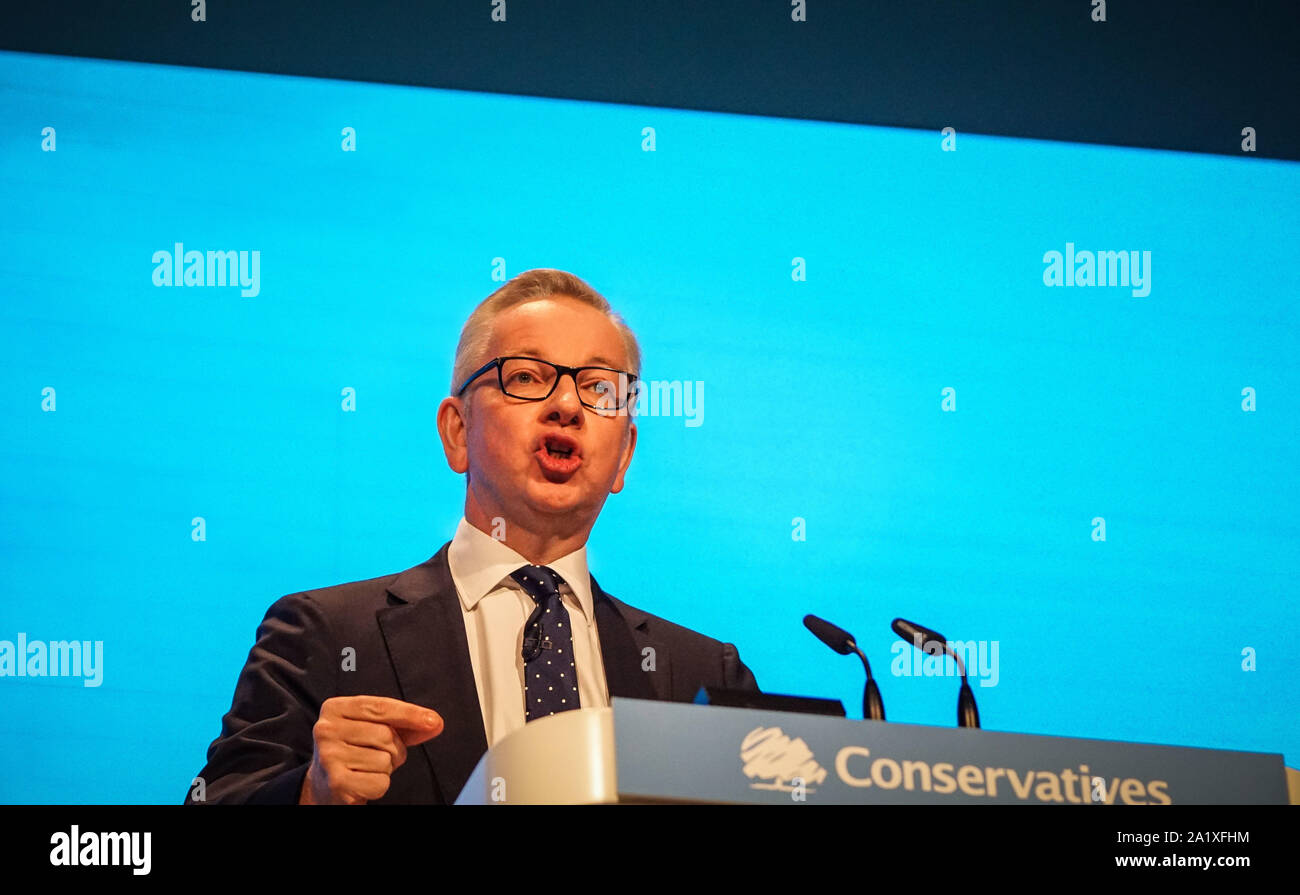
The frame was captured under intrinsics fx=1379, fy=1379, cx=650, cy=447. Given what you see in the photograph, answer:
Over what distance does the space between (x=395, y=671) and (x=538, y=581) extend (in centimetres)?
35

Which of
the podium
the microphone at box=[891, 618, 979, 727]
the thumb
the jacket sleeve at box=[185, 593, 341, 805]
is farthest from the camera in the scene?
the jacket sleeve at box=[185, 593, 341, 805]

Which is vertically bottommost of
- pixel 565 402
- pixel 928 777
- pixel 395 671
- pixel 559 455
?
pixel 928 777

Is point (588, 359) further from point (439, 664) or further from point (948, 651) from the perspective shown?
point (948, 651)

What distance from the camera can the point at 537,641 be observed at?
2764 mm

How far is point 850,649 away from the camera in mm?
2432

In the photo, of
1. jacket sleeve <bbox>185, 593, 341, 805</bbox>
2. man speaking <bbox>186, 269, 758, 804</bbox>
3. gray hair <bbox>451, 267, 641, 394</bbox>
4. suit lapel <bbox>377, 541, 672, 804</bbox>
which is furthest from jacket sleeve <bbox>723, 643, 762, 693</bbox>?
jacket sleeve <bbox>185, 593, 341, 805</bbox>

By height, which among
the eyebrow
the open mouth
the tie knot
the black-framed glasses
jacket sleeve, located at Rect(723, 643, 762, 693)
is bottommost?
jacket sleeve, located at Rect(723, 643, 762, 693)

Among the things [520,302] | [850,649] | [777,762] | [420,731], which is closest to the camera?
[777,762]

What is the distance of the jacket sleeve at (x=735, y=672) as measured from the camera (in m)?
3.05

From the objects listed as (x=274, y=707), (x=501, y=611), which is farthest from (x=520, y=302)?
(x=274, y=707)

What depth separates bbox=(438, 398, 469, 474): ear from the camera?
3.20 meters

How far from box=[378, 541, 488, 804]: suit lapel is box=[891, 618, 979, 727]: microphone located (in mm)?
826

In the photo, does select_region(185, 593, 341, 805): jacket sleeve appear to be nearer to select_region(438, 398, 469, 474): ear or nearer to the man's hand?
the man's hand

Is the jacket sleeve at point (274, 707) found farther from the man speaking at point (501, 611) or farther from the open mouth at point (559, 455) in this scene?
the open mouth at point (559, 455)
